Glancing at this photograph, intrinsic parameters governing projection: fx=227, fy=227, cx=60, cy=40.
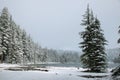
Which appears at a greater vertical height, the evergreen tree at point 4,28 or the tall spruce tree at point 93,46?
the evergreen tree at point 4,28

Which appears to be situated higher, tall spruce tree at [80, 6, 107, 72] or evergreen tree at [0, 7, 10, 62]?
evergreen tree at [0, 7, 10, 62]

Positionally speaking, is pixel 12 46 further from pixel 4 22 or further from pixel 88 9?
pixel 88 9

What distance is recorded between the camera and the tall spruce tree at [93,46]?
131ft

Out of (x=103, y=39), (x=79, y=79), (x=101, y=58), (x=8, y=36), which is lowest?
(x=79, y=79)

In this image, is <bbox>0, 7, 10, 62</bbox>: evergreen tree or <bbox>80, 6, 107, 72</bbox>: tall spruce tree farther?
<bbox>0, 7, 10, 62</bbox>: evergreen tree

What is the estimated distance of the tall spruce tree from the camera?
3978 centimetres

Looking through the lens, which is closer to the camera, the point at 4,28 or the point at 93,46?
the point at 93,46

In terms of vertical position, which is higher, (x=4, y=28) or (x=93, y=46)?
(x=4, y=28)

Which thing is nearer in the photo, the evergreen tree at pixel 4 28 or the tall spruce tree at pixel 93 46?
the tall spruce tree at pixel 93 46

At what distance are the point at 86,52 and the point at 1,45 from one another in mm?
28479

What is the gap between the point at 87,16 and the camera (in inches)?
1672

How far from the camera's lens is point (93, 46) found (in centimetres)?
4038

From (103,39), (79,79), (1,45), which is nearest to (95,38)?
(103,39)

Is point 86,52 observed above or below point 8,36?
below
